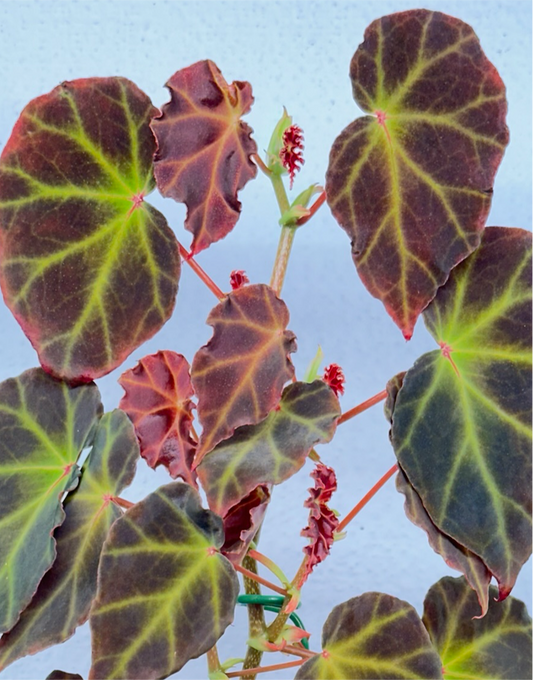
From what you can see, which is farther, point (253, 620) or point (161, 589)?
point (253, 620)

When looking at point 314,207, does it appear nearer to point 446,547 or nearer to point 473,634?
point 446,547

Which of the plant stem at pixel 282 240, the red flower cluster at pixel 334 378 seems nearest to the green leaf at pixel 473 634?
the red flower cluster at pixel 334 378

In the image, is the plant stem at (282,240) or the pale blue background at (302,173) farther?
the pale blue background at (302,173)

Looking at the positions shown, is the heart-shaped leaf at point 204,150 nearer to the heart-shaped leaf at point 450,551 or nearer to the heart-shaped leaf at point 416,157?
the heart-shaped leaf at point 416,157

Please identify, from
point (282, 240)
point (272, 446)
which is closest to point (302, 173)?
point (282, 240)

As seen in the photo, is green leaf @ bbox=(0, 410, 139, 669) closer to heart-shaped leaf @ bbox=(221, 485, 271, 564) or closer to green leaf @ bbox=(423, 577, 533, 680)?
heart-shaped leaf @ bbox=(221, 485, 271, 564)

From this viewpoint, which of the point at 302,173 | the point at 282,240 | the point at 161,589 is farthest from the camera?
the point at 302,173
